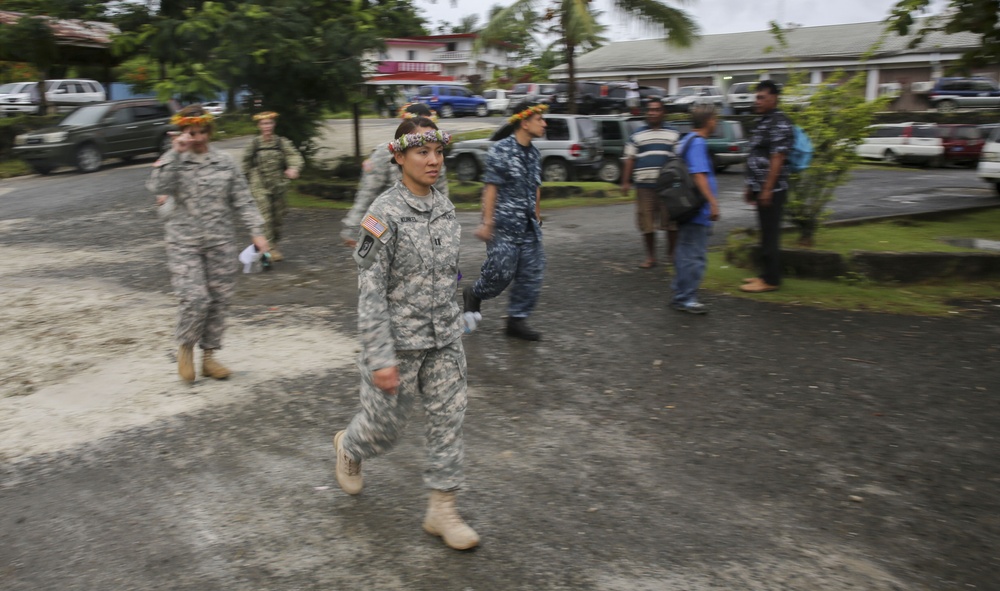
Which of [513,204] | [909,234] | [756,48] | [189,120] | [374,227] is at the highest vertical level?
[756,48]

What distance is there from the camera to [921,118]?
32.0m

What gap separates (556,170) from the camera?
19234 mm

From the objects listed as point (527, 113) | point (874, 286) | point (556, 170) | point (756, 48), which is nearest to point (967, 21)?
point (874, 286)

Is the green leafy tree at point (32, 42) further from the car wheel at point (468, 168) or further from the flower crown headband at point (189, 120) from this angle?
the flower crown headband at point (189, 120)

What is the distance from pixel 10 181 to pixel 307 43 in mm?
10143

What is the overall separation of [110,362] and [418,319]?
12.9 feet

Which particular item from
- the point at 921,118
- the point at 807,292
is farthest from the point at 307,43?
the point at 921,118

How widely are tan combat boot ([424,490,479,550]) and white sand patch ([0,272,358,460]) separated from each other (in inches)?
95.4

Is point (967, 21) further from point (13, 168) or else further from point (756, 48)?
point (756, 48)

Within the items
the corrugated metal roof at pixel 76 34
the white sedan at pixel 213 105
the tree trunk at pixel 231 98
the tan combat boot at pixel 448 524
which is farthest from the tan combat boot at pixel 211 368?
the corrugated metal roof at pixel 76 34

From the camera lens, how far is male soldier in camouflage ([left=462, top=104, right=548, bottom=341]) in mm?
6770

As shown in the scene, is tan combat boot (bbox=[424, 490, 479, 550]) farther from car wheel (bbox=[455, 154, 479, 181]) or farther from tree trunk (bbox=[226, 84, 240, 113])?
car wheel (bbox=[455, 154, 479, 181])

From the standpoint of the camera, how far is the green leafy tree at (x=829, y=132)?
365 inches

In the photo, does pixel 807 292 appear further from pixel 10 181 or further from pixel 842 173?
pixel 10 181
